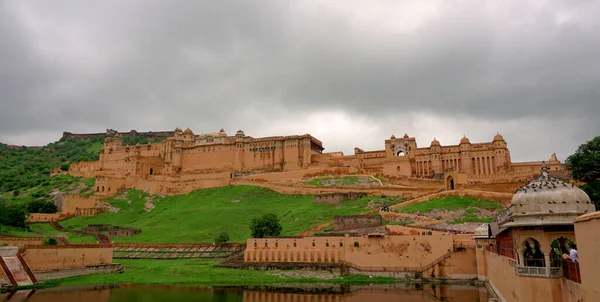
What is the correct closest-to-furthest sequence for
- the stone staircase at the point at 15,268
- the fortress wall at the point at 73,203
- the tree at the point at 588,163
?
the stone staircase at the point at 15,268 < the tree at the point at 588,163 < the fortress wall at the point at 73,203

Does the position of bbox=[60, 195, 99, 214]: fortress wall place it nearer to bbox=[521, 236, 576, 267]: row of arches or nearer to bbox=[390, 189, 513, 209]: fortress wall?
bbox=[390, 189, 513, 209]: fortress wall

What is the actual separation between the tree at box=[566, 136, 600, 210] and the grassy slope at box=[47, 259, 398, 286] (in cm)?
2067

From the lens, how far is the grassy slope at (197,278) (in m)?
32.9

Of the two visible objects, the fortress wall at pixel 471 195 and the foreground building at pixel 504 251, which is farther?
the fortress wall at pixel 471 195

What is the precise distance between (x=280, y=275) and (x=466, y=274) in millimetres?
13968

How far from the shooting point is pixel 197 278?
33875mm

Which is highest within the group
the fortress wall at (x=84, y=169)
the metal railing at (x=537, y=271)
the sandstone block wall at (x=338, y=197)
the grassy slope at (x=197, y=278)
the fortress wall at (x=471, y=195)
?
the fortress wall at (x=84, y=169)

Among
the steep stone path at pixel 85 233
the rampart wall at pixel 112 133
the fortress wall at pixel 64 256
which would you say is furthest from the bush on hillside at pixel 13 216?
the rampart wall at pixel 112 133

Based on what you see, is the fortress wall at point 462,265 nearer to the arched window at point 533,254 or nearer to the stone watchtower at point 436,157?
the arched window at point 533,254

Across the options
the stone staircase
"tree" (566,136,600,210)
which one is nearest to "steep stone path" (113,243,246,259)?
the stone staircase

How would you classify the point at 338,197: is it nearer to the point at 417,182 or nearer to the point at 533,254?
the point at 417,182

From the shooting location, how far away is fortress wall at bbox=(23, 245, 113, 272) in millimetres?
31672

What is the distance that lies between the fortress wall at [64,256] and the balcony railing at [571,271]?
32199 millimetres

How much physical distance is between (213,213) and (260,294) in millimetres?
31624
